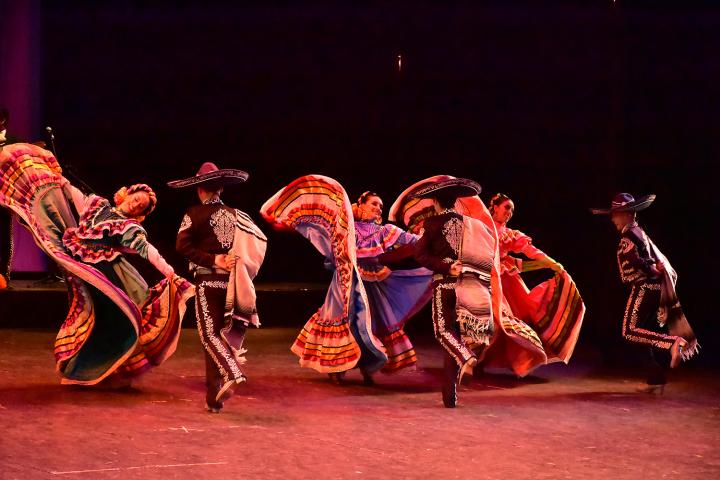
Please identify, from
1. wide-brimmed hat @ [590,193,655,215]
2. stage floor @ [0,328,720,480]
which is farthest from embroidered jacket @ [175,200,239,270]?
wide-brimmed hat @ [590,193,655,215]

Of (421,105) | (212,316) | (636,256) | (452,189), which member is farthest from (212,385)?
(421,105)

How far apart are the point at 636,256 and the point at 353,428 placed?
104 inches

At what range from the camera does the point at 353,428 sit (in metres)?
5.29

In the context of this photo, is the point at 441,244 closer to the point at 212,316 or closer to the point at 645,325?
the point at 212,316

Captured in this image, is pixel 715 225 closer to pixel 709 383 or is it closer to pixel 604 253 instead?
pixel 604 253

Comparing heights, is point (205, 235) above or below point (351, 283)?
above

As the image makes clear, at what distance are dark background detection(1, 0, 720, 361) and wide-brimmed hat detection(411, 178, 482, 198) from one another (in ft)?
15.6

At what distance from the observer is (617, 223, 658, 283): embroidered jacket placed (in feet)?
22.9

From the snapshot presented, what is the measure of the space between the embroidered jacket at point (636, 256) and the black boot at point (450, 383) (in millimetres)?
1780

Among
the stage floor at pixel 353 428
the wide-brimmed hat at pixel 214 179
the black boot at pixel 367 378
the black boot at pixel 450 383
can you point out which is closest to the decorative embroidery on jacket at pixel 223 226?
the wide-brimmed hat at pixel 214 179

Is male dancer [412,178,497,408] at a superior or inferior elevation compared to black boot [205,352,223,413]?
superior

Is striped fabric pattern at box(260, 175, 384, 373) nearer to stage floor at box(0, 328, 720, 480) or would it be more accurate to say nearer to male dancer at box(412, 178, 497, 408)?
stage floor at box(0, 328, 720, 480)

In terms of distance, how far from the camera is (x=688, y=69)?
10.3 m

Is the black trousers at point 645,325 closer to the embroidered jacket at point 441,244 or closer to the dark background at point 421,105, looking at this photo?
the embroidered jacket at point 441,244
